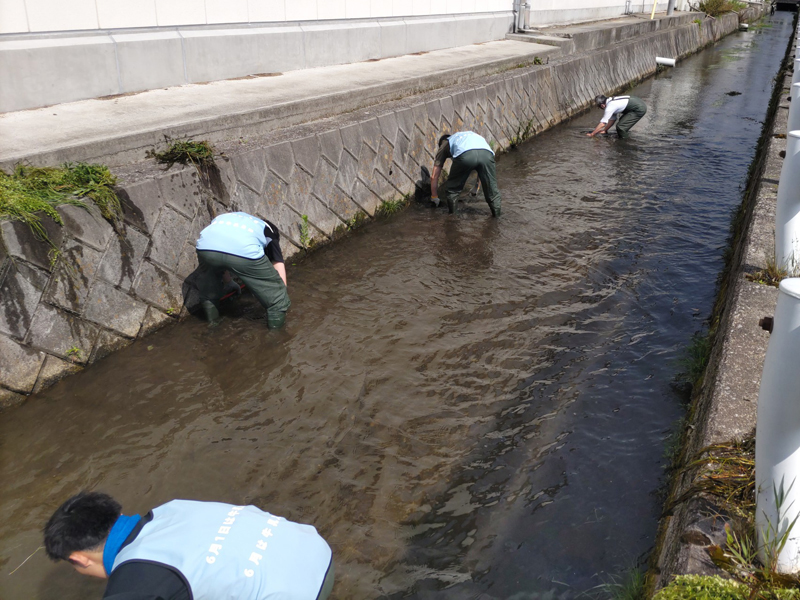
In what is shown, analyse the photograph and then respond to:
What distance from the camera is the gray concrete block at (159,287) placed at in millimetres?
4953

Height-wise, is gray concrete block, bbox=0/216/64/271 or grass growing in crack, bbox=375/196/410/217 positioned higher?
gray concrete block, bbox=0/216/64/271

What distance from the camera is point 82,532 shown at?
2.14 meters

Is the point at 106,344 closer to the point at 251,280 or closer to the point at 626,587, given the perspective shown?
the point at 251,280

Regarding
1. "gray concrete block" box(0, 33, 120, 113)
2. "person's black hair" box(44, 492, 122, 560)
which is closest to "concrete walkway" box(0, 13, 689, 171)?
"gray concrete block" box(0, 33, 120, 113)

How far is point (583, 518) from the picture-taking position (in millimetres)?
3385

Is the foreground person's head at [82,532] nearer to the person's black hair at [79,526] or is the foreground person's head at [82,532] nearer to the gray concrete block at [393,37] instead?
the person's black hair at [79,526]

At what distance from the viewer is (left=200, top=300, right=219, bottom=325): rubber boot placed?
5.20 m

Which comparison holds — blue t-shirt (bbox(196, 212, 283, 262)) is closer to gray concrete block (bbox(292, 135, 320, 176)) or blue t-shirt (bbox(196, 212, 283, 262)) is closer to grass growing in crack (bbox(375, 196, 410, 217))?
gray concrete block (bbox(292, 135, 320, 176))

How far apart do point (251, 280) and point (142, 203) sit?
1071 millimetres

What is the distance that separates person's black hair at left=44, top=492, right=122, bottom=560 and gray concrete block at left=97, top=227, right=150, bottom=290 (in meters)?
2.83

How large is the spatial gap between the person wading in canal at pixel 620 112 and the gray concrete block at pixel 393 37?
3.84 meters

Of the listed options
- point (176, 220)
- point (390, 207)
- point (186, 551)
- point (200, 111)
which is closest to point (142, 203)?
point (176, 220)

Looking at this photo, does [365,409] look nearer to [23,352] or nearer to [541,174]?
[23,352]

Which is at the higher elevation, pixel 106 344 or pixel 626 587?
pixel 106 344
